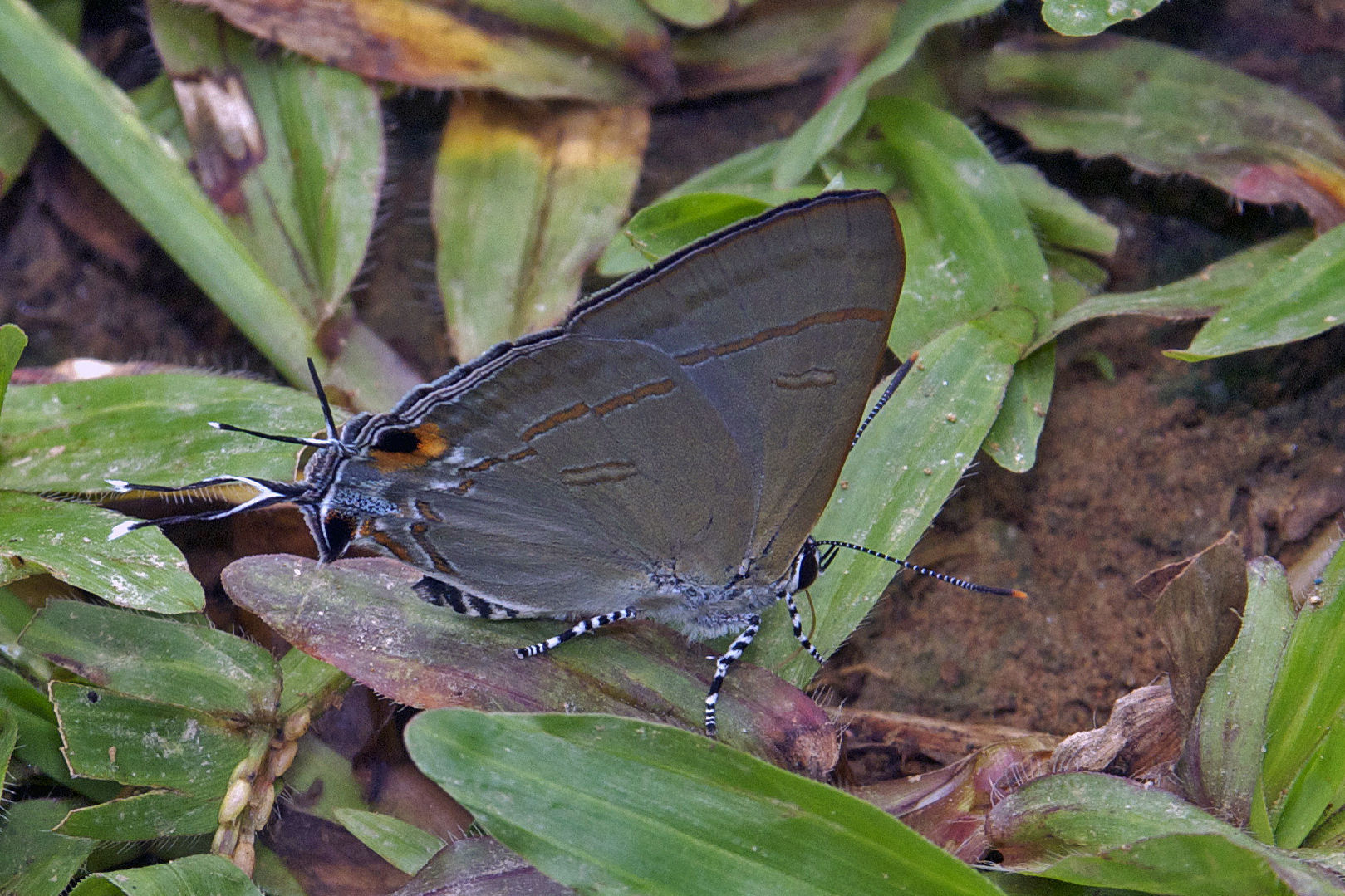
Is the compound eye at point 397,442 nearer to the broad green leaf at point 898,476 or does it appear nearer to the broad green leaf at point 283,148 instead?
the broad green leaf at point 898,476

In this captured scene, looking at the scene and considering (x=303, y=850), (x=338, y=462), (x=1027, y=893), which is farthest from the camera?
(x=303, y=850)

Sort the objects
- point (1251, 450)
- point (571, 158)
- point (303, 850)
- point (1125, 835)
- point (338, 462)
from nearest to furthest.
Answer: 1. point (1125, 835)
2. point (338, 462)
3. point (303, 850)
4. point (1251, 450)
5. point (571, 158)

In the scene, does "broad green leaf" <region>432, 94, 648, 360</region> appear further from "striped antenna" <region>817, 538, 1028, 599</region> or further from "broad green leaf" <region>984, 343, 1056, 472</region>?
"broad green leaf" <region>984, 343, 1056, 472</region>

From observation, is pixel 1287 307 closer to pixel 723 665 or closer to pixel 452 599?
pixel 723 665

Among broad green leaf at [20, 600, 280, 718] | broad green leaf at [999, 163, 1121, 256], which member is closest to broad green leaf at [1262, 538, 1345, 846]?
broad green leaf at [999, 163, 1121, 256]

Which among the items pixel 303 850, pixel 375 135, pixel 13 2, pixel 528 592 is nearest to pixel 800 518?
pixel 528 592

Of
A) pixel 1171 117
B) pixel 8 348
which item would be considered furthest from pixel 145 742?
pixel 1171 117

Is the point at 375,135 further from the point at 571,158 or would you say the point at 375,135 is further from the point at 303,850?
the point at 303,850

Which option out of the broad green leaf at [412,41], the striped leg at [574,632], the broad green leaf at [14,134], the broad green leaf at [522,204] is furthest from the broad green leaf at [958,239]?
the broad green leaf at [14,134]
